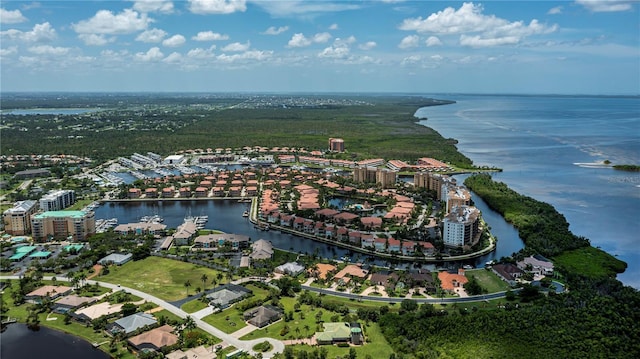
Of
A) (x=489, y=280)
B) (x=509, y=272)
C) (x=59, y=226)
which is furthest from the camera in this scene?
(x=59, y=226)

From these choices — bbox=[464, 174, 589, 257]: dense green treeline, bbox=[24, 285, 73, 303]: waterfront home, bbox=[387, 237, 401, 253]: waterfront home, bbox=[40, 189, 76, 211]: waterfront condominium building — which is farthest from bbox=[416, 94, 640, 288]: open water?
bbox=[40, 189, 76, 211]: waterfront condominium building

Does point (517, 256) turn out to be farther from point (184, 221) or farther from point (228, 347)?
point (184, 221)

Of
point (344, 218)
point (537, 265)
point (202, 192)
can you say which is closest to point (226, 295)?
point (344, 218)

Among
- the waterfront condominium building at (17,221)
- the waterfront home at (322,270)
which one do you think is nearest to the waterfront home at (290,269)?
the waterfront home at (322,270)

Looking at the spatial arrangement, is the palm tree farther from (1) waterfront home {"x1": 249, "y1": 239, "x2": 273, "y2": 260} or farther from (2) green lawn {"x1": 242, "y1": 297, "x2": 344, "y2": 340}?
(2) green lawn {"x1": 242, "y1": 297, "x2": 344, "y2": 340}

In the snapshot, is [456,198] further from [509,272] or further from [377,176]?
[377,176]
